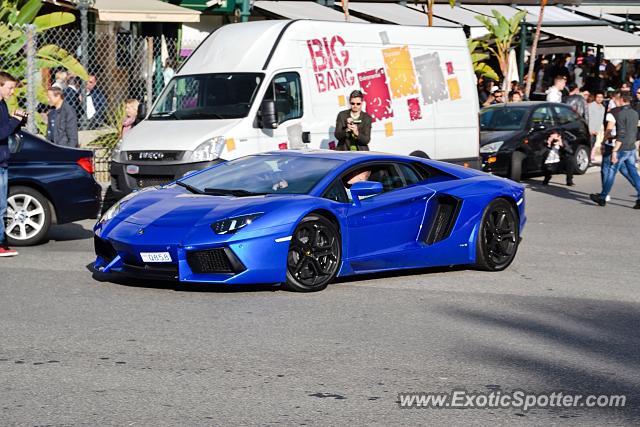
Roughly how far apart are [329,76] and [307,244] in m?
7.19

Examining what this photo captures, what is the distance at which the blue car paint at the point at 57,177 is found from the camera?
13.2 metres

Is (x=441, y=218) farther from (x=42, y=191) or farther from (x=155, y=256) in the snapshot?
(x=42, y=191)

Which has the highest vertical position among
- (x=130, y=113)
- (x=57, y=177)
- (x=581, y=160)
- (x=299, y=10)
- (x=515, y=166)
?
→ (x=299, y=10)

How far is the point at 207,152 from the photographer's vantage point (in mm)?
15648

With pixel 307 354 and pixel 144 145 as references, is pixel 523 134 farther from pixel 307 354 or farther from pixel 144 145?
pixel 307 354

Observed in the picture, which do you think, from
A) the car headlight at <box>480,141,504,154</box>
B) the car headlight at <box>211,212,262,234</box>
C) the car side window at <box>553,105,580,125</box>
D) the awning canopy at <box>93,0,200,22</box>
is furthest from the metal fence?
the car headlight at <box>211,212,262,234</box>

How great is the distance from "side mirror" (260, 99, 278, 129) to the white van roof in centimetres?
64

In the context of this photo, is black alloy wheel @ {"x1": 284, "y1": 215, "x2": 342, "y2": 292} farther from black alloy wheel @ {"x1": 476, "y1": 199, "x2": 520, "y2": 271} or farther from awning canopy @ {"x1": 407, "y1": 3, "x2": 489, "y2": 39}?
awning canopy @ {"x1": 407, "y1": 3, "x2": 489, "y2": 39}

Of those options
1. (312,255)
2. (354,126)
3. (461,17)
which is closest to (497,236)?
(312,255)

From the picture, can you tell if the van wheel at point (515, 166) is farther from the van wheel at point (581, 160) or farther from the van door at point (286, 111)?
the van door at point (286, 111)

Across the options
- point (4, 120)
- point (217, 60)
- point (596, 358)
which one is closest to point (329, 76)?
point (217, 60)

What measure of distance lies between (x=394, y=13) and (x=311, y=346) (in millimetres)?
26688

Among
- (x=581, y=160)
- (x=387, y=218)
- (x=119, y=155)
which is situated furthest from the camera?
(x=581, y=160)

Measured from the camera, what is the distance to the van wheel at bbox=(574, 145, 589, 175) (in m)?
24.5
